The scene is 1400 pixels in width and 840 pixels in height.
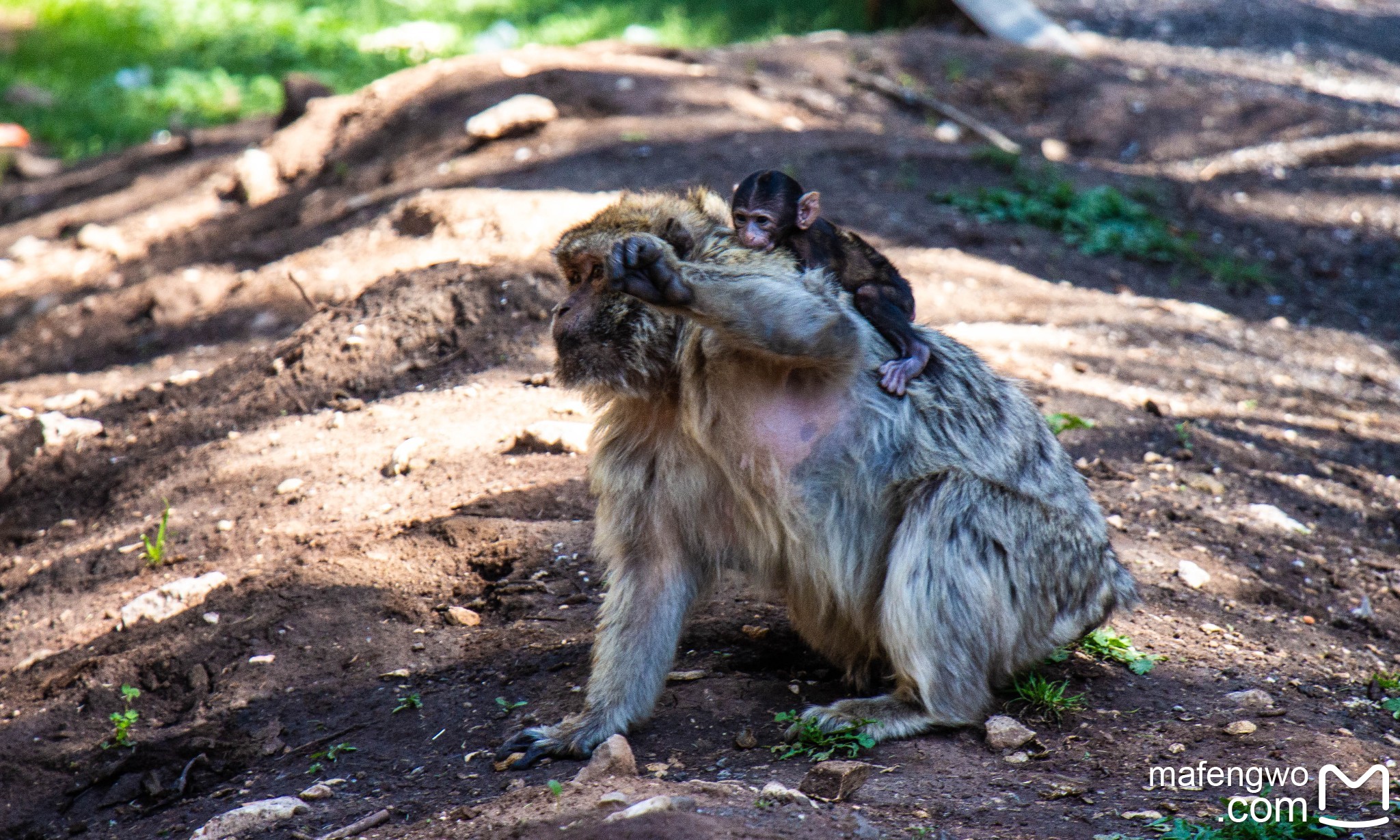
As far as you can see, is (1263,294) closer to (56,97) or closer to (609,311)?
(609,311)

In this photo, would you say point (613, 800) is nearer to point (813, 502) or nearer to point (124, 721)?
point (813, 502)

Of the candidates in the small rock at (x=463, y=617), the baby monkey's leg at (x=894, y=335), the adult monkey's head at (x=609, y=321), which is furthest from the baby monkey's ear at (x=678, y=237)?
the small rock at (x=463, y=617)

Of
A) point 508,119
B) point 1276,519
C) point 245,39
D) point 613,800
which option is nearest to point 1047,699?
point 613,800

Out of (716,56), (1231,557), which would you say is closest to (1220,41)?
(716,56)

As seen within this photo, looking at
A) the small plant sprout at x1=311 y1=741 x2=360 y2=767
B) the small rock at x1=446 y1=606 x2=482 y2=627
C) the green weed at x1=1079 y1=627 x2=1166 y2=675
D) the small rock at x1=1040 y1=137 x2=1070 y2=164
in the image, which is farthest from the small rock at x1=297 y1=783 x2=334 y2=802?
the small rock at x1=1040 y1=137 x2=1070 y2=164

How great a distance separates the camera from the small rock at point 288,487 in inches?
192

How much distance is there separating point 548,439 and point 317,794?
205 cm

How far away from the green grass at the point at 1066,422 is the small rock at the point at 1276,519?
0.75 metres

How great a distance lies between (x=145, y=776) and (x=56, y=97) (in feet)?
38.1

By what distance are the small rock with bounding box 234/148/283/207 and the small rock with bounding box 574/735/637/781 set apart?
6.83 meters

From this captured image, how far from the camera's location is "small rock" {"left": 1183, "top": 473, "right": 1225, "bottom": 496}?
5.09m

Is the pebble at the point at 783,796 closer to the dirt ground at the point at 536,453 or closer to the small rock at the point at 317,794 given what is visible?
the dirt ground at the point at 536,453

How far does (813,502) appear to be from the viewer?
11.3ft

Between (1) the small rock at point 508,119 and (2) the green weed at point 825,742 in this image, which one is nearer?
(2) the green weed at point 825,742
